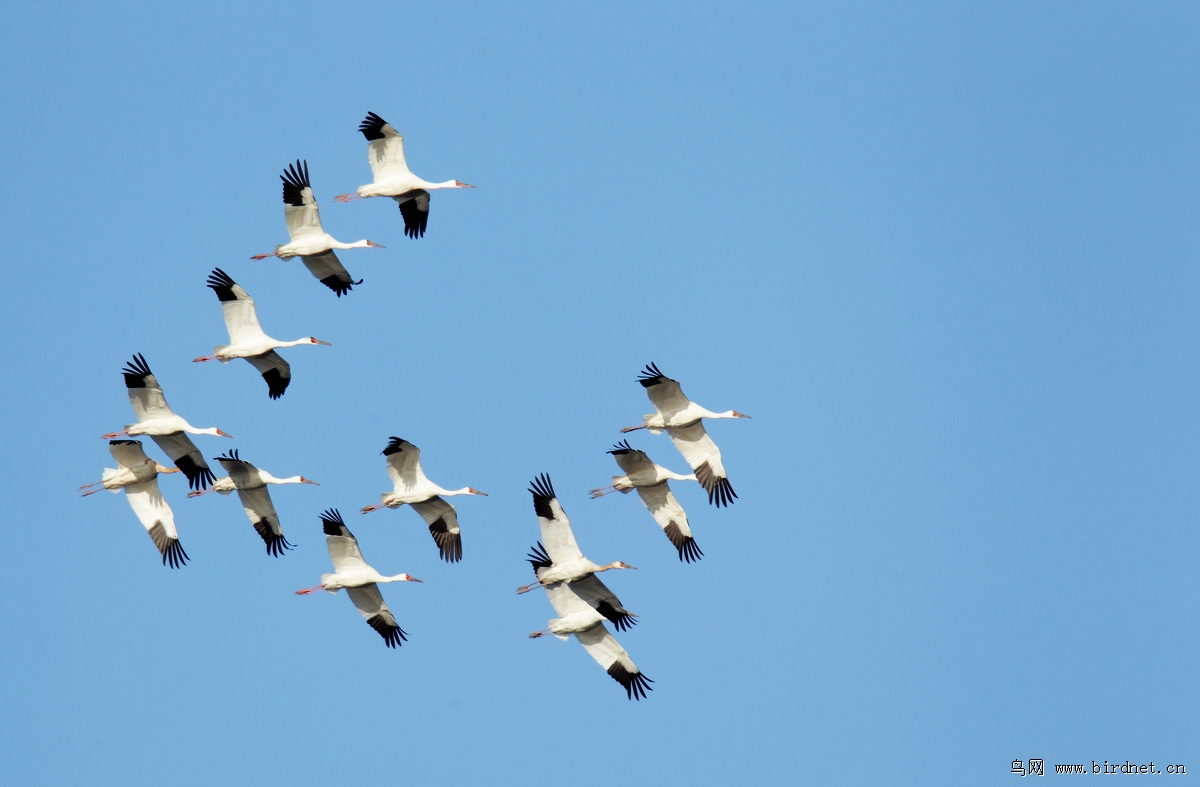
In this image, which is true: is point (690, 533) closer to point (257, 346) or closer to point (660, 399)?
point (660, 399)

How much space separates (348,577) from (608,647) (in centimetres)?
510

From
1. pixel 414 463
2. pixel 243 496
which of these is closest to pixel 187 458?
pixel 243 496

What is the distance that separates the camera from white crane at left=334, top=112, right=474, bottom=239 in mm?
38781

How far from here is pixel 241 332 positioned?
3875 centimetres

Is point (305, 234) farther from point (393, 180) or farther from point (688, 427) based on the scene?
point (688, 427)

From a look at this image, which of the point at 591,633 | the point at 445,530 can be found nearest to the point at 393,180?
the point at 445,530

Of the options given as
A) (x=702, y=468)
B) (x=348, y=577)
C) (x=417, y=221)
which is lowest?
(x=348, y=577)

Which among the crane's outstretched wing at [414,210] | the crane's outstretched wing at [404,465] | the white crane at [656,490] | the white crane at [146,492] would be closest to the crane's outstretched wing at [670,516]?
the white crane at [656,490]

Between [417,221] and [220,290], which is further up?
[417,221]

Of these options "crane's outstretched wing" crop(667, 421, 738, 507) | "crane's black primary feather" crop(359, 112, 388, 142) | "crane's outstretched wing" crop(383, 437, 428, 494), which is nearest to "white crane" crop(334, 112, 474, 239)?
"crane's black primary feather" crop(359, 112, 388, 142)

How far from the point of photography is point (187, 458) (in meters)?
38.8

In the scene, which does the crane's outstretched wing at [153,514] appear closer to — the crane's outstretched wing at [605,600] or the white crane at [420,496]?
the white crane at [420,496]

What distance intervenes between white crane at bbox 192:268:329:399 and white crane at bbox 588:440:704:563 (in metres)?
6.46

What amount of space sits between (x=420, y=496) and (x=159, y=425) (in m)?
4.87
